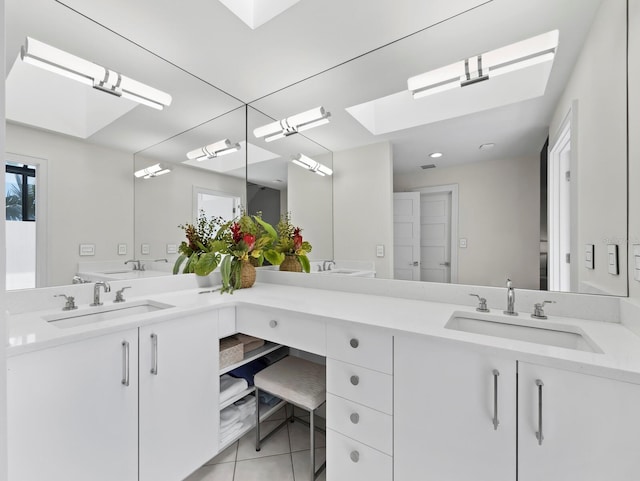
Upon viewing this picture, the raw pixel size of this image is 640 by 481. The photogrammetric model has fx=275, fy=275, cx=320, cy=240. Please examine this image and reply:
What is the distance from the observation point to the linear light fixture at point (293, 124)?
1.84 m

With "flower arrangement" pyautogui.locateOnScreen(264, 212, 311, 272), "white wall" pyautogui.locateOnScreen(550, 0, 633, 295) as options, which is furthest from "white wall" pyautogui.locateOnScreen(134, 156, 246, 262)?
"white wall" pyautogui.locateOnScreen(550, 0, 633, 295)

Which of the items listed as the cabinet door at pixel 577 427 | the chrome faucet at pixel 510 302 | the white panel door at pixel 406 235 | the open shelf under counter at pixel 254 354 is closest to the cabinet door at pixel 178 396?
the open shelf under counter at pixel 254 354

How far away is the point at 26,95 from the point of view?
1.18 m

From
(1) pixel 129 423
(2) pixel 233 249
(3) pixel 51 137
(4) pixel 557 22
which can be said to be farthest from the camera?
(2) pixel 233 249

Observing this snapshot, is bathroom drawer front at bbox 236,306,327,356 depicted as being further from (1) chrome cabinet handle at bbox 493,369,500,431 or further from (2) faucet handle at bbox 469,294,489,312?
(2) faucet handle at bbox 469,294,489,312

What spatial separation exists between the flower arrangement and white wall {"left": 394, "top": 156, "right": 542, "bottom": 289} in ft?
3.40

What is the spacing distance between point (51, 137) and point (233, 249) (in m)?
1.03

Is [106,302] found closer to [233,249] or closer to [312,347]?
[233,249]

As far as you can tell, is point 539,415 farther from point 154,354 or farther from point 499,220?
point 154,354

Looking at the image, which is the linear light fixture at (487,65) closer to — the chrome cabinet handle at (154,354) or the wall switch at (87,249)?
the chrome cabinet handle at (154,354)

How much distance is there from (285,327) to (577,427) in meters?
1.03

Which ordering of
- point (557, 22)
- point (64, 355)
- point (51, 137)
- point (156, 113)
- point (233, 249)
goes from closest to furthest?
point (64, 355) < point (557, 22) < point (51, 137) < point (156, 113) < point (233, 249)

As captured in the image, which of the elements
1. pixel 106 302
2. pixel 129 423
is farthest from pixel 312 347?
pixel 106 302

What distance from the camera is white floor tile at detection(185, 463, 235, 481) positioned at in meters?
1.38
